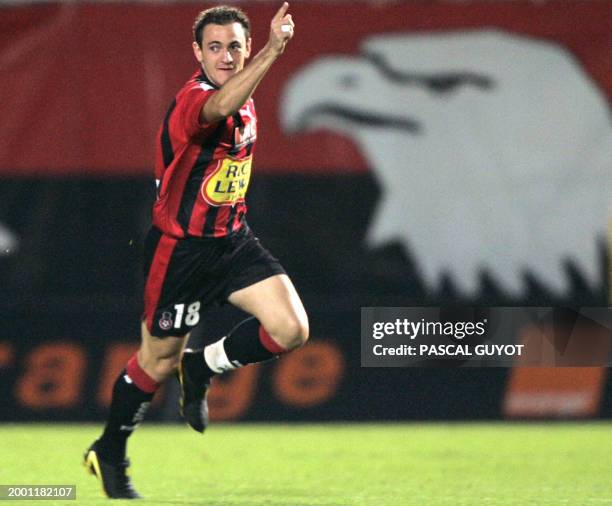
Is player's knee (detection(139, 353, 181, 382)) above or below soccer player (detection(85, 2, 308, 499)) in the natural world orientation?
below

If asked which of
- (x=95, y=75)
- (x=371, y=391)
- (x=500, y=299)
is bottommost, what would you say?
(x=371, y=391)

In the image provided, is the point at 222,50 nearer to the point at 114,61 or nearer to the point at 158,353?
the point at 158,353

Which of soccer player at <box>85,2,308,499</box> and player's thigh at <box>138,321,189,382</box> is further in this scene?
player's thigh at <box>138,321,189,382</box>

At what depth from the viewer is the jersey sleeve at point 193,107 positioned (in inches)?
205

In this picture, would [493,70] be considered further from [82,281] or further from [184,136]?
[184,136]

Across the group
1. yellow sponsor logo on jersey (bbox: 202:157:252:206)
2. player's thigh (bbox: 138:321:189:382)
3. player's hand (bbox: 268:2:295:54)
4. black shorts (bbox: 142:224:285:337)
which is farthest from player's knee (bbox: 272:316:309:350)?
player's hand (bbox: 268:2:295:54)

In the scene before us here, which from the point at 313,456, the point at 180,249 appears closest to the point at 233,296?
the point at 180,249

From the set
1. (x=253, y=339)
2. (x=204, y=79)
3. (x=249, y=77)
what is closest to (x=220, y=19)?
(x=204, y=79)

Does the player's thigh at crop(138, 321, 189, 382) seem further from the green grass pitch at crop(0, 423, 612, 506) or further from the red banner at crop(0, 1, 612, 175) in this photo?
the red banner at crop(0, 1, 612, 175)

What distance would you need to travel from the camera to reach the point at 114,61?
8789 mm

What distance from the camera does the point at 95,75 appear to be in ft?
28.9

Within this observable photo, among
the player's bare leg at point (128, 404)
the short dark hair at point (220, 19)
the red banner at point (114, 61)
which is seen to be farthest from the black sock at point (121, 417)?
the red banner at point (114, 61)

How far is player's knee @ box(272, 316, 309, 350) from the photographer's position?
542 cm

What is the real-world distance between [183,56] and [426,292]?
2104 mm
